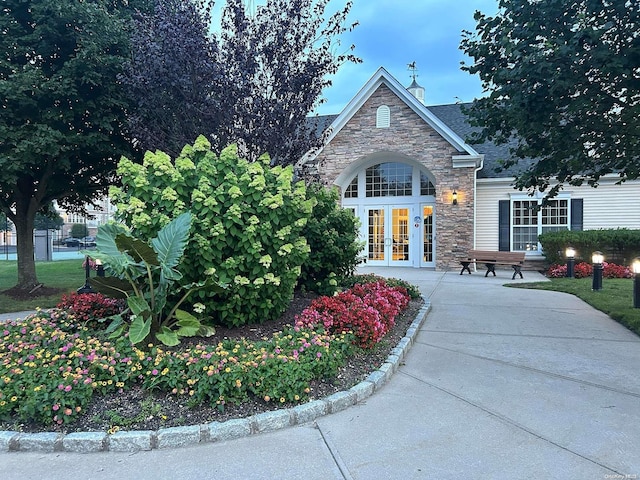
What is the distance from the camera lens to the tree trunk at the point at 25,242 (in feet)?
32.6

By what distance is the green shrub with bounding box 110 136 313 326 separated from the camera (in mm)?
4875

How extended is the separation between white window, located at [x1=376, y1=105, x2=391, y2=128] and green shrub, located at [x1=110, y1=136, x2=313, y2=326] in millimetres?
10814

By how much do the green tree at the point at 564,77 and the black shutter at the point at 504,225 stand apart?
8.06m

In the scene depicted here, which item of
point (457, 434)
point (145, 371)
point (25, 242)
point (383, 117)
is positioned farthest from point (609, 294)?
point (25, 242)

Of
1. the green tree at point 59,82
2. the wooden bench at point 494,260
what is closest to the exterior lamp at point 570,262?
the wooden bench at point 494,260

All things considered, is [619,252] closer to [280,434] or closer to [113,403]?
[280,434]

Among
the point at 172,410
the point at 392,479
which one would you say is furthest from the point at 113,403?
the point at 392,479

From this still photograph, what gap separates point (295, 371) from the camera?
382cm

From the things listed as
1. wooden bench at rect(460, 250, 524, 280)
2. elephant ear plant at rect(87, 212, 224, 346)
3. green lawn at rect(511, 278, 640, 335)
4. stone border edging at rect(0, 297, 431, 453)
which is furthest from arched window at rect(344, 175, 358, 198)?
stone border edging at rect(0, 297, 431, 453)

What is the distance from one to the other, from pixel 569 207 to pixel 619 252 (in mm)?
2148

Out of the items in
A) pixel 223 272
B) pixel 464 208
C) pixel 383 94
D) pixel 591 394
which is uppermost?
pixel 383 94

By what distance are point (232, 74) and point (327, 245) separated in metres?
3.35

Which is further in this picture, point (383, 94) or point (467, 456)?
point (383, 94)

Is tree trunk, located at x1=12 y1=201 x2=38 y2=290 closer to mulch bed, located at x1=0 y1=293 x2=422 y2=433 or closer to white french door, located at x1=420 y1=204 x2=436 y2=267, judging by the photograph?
mulch bed, located at x1=0 y1=293 x2=422 y2=433
